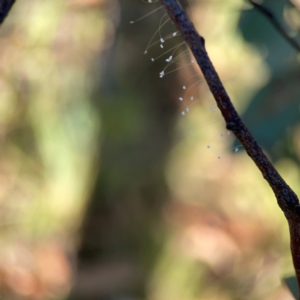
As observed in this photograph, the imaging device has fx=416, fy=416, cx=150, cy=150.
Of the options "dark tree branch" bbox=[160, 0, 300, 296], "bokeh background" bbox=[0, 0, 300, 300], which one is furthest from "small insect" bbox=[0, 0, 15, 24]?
"bokeh background" bbox=[0, 0, 300, 300]

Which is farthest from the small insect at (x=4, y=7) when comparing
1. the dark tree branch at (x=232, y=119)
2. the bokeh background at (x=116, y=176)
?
the bokeh background at (x=116, y=176)

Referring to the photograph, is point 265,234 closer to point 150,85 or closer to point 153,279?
point 153,279

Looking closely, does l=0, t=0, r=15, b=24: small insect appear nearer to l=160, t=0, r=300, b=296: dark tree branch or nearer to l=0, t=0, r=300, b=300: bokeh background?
l=160, t=0, r=300, b=296: dark tree branch

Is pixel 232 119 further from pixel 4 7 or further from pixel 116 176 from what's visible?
pixel 116 176

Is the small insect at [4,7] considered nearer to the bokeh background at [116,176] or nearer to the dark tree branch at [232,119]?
the dark tree branch at [232,119]

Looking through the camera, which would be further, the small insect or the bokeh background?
the bokeh background

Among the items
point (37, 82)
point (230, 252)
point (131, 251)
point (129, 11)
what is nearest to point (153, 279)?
point (131, 251)
